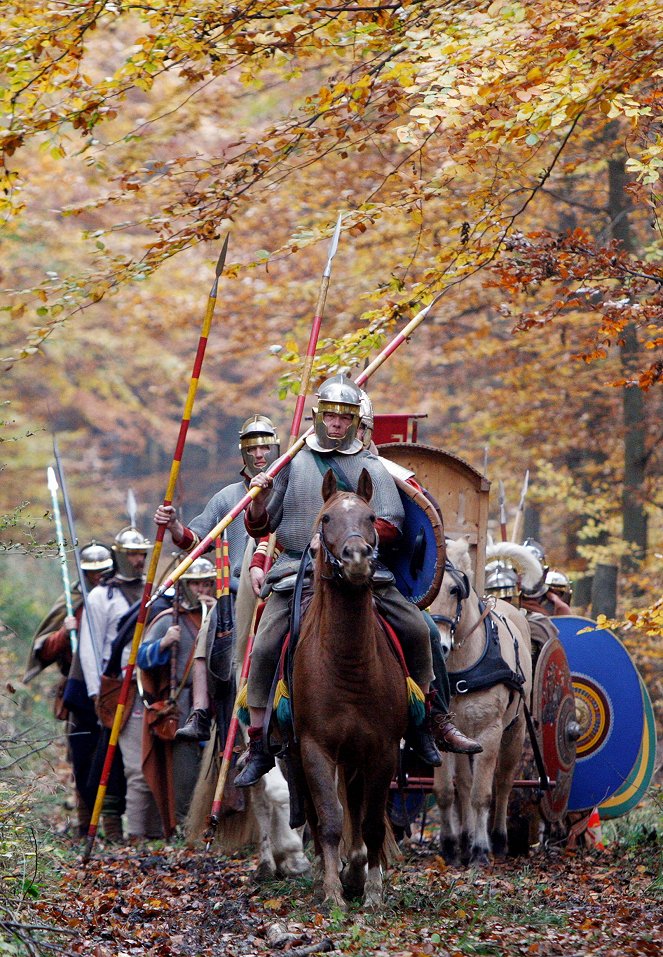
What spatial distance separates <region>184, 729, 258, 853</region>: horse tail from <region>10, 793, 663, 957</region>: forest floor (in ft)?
1.32

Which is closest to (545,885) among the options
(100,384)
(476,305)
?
(476,305)

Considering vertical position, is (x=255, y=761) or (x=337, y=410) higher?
(x=337, y=410)

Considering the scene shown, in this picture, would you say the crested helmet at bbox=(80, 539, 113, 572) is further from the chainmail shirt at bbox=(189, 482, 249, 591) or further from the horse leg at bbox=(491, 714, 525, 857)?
the horse leg at bbox=(491, 714, 525, 857)

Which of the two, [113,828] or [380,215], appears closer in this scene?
[380,215]

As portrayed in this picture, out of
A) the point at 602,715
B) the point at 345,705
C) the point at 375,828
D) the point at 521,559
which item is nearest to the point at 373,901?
the point at 375,828

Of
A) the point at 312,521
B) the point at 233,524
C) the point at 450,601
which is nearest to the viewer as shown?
the point at 312,521

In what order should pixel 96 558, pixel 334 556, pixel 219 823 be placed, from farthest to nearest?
pixel 96 558 → pixel 219 823 → pixel 334 556

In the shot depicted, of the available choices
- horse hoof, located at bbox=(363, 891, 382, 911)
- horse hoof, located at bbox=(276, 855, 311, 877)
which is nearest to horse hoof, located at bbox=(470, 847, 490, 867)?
horse hoof, located at bbox=(276, 855, 311, 877)

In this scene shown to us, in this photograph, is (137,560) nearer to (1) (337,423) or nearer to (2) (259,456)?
(2) (259,456)

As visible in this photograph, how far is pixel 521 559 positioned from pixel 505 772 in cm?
265

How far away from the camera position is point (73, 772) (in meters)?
13.8

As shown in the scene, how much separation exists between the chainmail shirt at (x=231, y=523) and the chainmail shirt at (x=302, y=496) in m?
1.86

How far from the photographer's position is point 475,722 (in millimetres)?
11086

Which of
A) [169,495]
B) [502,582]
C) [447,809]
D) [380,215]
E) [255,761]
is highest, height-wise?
[380,215]
